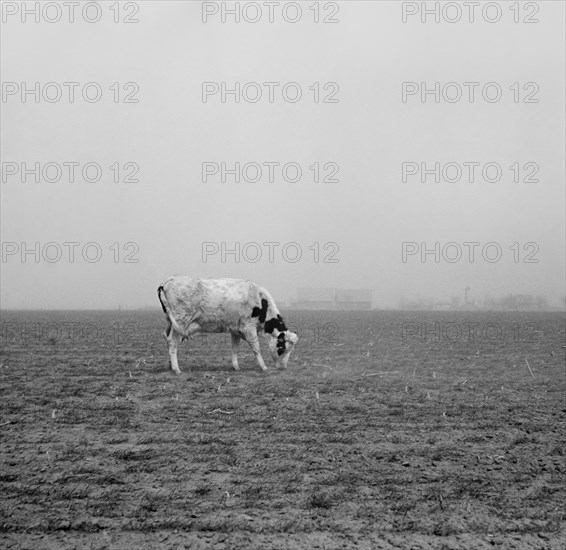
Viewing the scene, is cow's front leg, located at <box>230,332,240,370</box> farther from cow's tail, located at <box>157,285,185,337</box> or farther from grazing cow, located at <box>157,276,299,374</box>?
cow's tail, located at <box>157,285,185,337</box>

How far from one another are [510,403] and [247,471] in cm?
661

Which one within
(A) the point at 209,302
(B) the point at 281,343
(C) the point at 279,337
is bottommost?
(B) the point at 281,343

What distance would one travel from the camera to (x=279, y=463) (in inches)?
239

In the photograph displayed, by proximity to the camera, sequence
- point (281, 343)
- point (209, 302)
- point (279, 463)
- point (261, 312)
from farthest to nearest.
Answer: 1. point (281, 343)
2. point (261, 312)
3. point (209, 302)
4. point (279, 463)

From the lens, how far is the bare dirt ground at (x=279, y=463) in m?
4.37

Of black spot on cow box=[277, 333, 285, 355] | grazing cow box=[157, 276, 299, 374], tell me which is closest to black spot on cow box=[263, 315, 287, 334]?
grazing cow box=[157, 276, 299, 374]

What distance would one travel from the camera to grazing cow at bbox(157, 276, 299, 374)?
12.9 meters

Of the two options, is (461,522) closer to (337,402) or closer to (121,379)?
(337,402)

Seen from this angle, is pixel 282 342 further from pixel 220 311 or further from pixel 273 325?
pixel 220 311

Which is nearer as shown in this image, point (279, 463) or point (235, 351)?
point (279, 463)

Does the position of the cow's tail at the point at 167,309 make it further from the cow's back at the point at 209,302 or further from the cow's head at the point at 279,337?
the cow's head at the point at 279,337

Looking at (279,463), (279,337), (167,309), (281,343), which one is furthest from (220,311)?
(279,463)

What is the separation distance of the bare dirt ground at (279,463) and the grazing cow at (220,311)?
131 centimetres

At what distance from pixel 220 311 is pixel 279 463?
7345 millimetres
